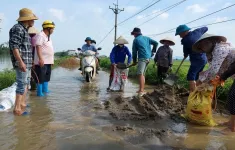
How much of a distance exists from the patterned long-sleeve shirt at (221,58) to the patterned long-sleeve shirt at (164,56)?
517 cm

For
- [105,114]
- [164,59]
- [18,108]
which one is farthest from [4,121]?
[164,59]

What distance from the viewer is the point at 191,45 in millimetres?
5816

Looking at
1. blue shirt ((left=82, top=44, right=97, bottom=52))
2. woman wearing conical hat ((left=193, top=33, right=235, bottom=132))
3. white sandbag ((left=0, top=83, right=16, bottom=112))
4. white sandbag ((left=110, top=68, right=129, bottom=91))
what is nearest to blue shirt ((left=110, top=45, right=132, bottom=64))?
white sandbag ((left=110, top=68, right=129, bottom=91))

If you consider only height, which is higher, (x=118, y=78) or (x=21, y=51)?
(x=21, y=51)

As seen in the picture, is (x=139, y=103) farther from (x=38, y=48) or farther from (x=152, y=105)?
(x=38, y=48)

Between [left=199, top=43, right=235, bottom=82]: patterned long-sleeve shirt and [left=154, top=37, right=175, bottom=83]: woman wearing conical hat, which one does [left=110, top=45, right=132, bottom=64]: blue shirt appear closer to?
[left=154, top=37, right=175, bottom=83]: woman wearing conical hat

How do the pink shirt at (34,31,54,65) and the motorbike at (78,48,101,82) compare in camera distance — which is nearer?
the pink shirt at (34,31,54,65)

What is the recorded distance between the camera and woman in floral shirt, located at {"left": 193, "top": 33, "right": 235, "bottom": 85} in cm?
367

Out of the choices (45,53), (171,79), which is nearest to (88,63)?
(45,53)

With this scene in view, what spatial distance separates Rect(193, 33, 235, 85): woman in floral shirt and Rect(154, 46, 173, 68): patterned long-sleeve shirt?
479 cm

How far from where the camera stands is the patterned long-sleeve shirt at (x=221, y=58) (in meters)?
3.66

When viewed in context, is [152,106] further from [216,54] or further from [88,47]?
[88,47]

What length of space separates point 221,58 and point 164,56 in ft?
17.6

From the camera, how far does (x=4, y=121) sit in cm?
435
